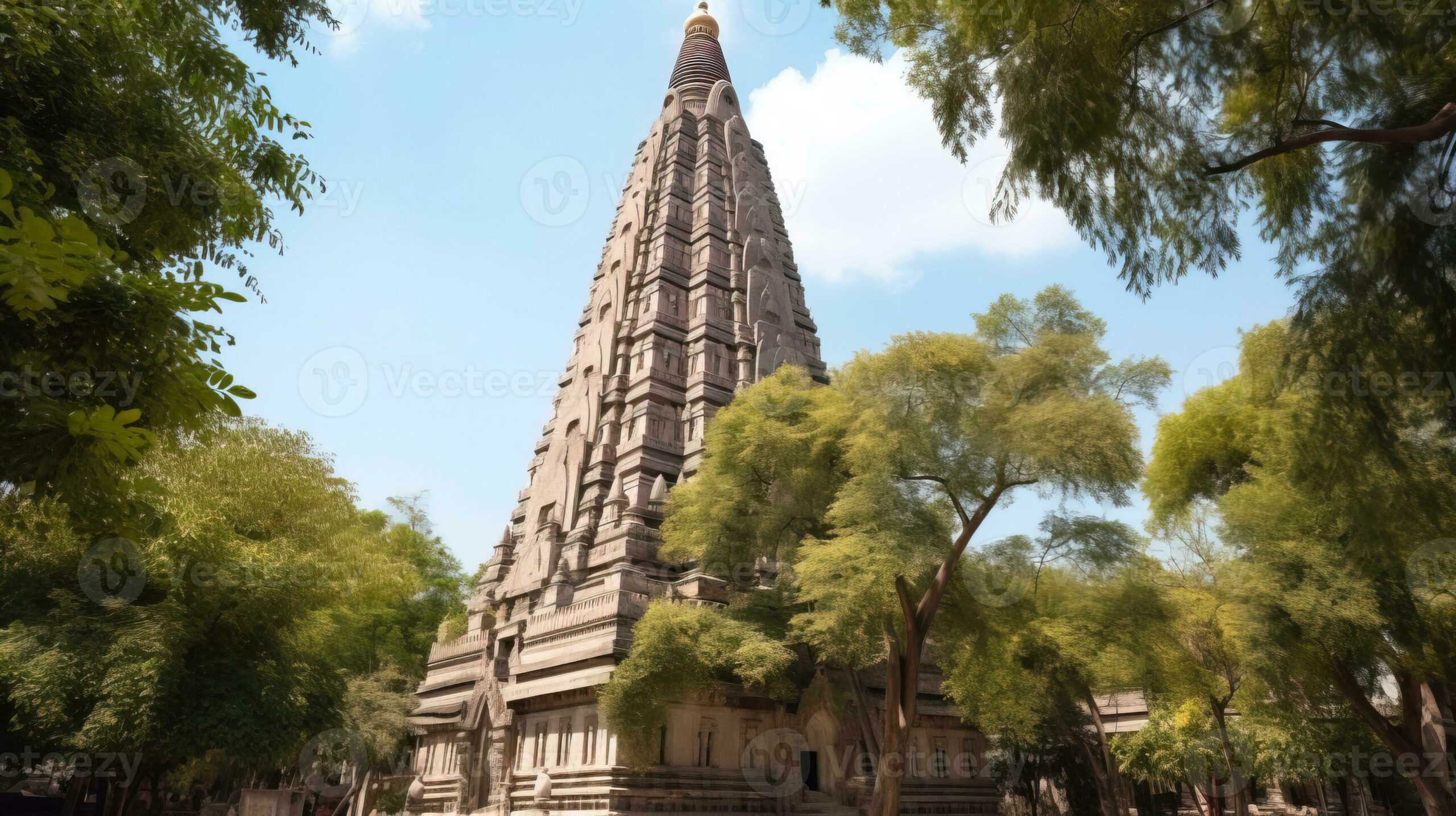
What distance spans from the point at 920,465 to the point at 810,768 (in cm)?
1103

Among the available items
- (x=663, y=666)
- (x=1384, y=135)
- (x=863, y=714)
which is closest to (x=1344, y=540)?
(x=863, y=714)

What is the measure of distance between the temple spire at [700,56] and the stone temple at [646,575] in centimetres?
370

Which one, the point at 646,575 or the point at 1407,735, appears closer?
the point at 1407,735

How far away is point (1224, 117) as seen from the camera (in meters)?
10.8

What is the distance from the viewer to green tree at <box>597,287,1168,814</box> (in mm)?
16484

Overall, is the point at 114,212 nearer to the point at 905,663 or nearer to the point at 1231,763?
the point at 905,663

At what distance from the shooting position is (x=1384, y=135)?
8055 mm

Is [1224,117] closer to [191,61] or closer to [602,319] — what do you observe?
[191,61]

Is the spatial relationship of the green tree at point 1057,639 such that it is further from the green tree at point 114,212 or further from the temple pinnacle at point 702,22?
the temple pinnacle at point 702,22

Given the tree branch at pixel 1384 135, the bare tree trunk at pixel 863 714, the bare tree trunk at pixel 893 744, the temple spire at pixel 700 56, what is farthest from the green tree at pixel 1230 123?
the temple spire at pixel 700 56

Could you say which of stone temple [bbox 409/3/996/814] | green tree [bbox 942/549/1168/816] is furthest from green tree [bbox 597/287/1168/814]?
stone temple [bbox 409/3/996/814]

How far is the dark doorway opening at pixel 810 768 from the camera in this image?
2277 centimetres

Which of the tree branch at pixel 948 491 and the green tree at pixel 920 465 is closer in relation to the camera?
the green tree at pixel 920 465

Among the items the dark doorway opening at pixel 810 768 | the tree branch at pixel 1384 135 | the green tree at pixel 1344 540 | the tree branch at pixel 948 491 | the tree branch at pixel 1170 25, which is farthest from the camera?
the dark doorway opening at pixel 810 768
